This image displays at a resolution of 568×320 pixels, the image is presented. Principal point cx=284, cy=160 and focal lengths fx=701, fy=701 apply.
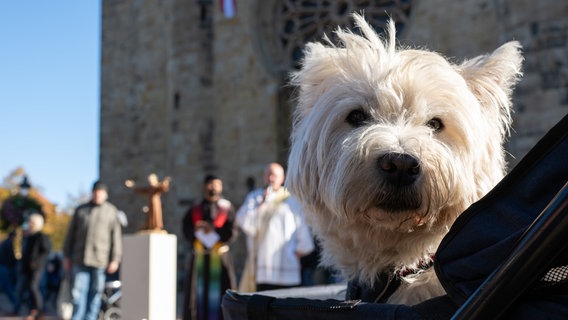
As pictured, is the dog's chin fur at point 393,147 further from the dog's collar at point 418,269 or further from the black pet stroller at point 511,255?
the black pet stroller at point 511,255

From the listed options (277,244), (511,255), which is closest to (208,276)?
(277,244)

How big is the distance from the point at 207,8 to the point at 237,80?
196cm

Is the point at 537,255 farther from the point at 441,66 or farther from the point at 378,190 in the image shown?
the point at 441,66

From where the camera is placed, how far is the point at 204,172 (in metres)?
15.2

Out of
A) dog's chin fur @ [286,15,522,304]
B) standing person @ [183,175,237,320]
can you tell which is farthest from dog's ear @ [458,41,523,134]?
standing person @ [183,175,237,320]

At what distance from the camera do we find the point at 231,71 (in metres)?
15.1

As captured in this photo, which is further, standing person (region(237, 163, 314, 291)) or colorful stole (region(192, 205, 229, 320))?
colorful stole (region(192, 205, 229, 320))

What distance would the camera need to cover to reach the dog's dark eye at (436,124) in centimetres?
210

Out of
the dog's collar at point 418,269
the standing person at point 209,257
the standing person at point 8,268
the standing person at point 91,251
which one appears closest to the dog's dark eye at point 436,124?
the dog's collar at point 418,269

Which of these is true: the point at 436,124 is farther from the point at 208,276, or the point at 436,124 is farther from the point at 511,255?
the point at 208,276

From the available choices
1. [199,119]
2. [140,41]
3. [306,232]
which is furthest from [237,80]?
[306,232]

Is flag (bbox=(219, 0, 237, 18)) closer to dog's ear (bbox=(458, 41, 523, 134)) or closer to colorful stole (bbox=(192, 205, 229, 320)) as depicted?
colorful stole (bbox=(192, 205, 229, 320))

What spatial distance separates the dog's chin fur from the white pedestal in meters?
2.70

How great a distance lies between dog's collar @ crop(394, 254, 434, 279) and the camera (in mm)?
2109
